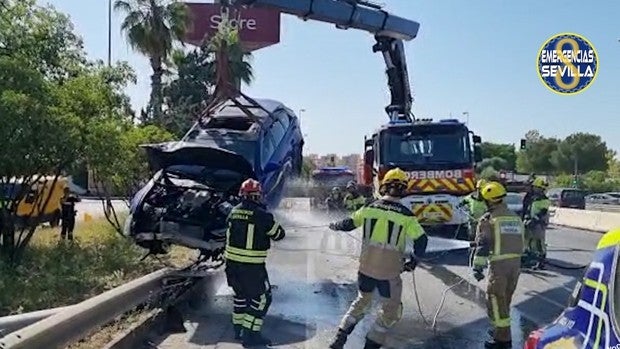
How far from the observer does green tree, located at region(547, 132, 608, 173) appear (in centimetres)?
8806

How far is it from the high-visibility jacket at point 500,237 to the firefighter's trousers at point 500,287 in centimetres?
7

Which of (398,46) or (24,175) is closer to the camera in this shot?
(24,175)

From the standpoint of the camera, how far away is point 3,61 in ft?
34.5

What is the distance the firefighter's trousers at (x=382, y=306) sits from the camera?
7074 millimetres

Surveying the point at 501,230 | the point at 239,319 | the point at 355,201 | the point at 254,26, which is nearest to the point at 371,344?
the point at 239,319

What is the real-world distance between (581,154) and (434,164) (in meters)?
78.5

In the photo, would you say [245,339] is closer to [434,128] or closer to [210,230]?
[210,230]

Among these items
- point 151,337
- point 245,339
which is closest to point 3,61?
point 151,337

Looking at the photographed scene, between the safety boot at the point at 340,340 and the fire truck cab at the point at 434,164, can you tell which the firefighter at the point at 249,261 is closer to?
the safety boot at the point at 340,340

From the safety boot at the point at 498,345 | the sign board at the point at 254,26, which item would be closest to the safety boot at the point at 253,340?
the safety boot at the point at 498,345

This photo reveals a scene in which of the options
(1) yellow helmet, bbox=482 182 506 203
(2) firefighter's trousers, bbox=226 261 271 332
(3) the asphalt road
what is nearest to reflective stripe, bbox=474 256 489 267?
(1) yellow helmet, bbox=482 182 506 203

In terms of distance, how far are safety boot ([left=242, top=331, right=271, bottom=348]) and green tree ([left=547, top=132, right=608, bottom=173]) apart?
8476cm

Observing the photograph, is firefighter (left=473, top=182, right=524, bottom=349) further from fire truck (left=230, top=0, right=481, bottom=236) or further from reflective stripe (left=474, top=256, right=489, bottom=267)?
fire truck (left=230, top=0, right=481, bottom=236)

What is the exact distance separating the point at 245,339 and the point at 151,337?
3.32 feet
